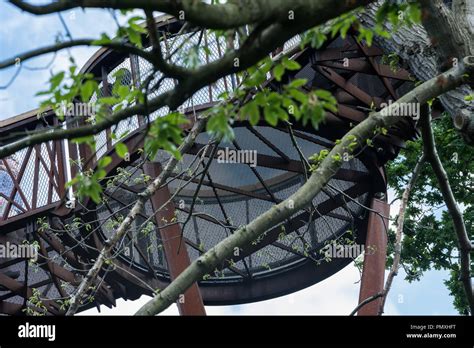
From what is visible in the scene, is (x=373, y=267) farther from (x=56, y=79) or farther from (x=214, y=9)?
(x=214, y=9)

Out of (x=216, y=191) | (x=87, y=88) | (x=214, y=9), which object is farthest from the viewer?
(x=216, y=191)

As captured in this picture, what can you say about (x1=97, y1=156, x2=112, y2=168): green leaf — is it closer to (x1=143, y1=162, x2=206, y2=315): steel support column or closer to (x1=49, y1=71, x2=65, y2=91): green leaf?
(x1=49, y1=71, x2=65, y2=91): green leaf

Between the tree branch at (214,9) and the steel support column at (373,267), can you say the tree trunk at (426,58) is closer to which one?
the tree branch at (214,9)

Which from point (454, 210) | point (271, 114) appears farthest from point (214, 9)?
point (454, 210)

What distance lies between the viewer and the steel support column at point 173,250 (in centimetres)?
1738

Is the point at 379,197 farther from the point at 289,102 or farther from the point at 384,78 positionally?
the point at 289,102

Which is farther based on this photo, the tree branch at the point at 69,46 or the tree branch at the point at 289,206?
the tree branch at the point at 289,206

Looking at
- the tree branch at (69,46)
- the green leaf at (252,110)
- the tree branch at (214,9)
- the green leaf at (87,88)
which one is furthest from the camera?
the green leaf at (87,88)

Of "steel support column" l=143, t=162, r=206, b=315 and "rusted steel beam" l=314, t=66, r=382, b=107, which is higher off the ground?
"rusted steel beam" l=314, t=66, r=382, b=107

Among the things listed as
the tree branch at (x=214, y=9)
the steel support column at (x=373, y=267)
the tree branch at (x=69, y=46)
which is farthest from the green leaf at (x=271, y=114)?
the steel support column at (x=373, y=267)

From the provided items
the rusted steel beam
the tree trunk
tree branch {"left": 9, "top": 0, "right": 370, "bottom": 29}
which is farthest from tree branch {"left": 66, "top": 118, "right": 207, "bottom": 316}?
the rusted steel beam

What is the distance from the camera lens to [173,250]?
18.4 meters

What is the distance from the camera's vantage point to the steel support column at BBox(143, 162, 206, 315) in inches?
684
